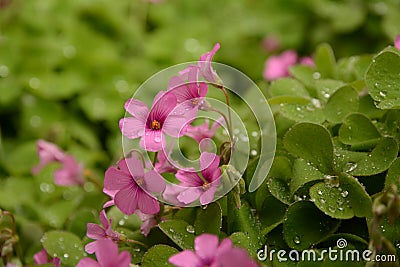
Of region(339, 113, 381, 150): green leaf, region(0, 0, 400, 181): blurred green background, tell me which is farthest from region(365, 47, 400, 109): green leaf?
region(0, 0, 400, 181): blurred green background

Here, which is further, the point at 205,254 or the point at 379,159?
the point at 379,159

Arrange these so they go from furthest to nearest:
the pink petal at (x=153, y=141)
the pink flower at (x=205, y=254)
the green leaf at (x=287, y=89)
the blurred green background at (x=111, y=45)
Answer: the blurred green background at (x=111, y=45), the green leaf at (x=287, y=89), the pink petal at (x=153, y=141), the pink flower at (x=205, y=254)

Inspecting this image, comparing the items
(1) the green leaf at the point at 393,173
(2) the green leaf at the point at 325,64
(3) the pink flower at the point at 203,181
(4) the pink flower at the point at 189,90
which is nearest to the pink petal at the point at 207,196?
(3) the pink flower at the point at 203,181

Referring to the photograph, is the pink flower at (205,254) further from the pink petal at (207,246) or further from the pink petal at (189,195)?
the pink petal at (189,195)

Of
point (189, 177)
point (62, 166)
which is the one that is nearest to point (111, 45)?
point (62, 166)

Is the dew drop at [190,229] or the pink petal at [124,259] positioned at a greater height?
the pink petal at [124,259]

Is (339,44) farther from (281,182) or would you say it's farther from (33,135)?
(281,182)

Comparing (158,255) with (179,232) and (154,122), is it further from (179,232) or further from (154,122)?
(154,122)
